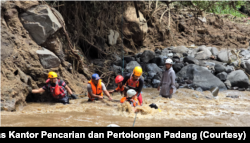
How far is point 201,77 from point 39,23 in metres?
6.25

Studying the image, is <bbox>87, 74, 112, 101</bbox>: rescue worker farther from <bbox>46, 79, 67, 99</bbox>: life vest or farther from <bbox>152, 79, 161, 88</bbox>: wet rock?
<bbox>152, 79, 161, 88</bbox>: wet rock

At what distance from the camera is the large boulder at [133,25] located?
1175 centimetres

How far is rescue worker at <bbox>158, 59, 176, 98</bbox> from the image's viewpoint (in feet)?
21.7

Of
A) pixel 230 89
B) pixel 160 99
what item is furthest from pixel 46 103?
pixel 230 89

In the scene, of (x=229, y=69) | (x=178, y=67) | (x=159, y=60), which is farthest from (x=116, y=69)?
(x=229, y=69)

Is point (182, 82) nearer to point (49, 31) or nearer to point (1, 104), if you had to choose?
point (49, 31)

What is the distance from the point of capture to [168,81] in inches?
266

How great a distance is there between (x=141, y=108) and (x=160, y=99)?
1.85 meters

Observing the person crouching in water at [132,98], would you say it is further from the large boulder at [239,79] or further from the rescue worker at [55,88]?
the large boulder at [239,79]

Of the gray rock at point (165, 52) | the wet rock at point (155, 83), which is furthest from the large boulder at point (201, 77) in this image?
the gray rock at point (165, 52)

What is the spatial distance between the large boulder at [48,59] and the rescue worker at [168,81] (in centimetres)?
300

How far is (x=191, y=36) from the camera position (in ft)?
47.9

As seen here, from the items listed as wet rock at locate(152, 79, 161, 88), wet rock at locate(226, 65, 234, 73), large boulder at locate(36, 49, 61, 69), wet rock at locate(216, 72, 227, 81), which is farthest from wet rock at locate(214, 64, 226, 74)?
large boulder at locate(36, 49, 61, 69)

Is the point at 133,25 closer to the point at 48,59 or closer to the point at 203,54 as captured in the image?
the point at 203,54
